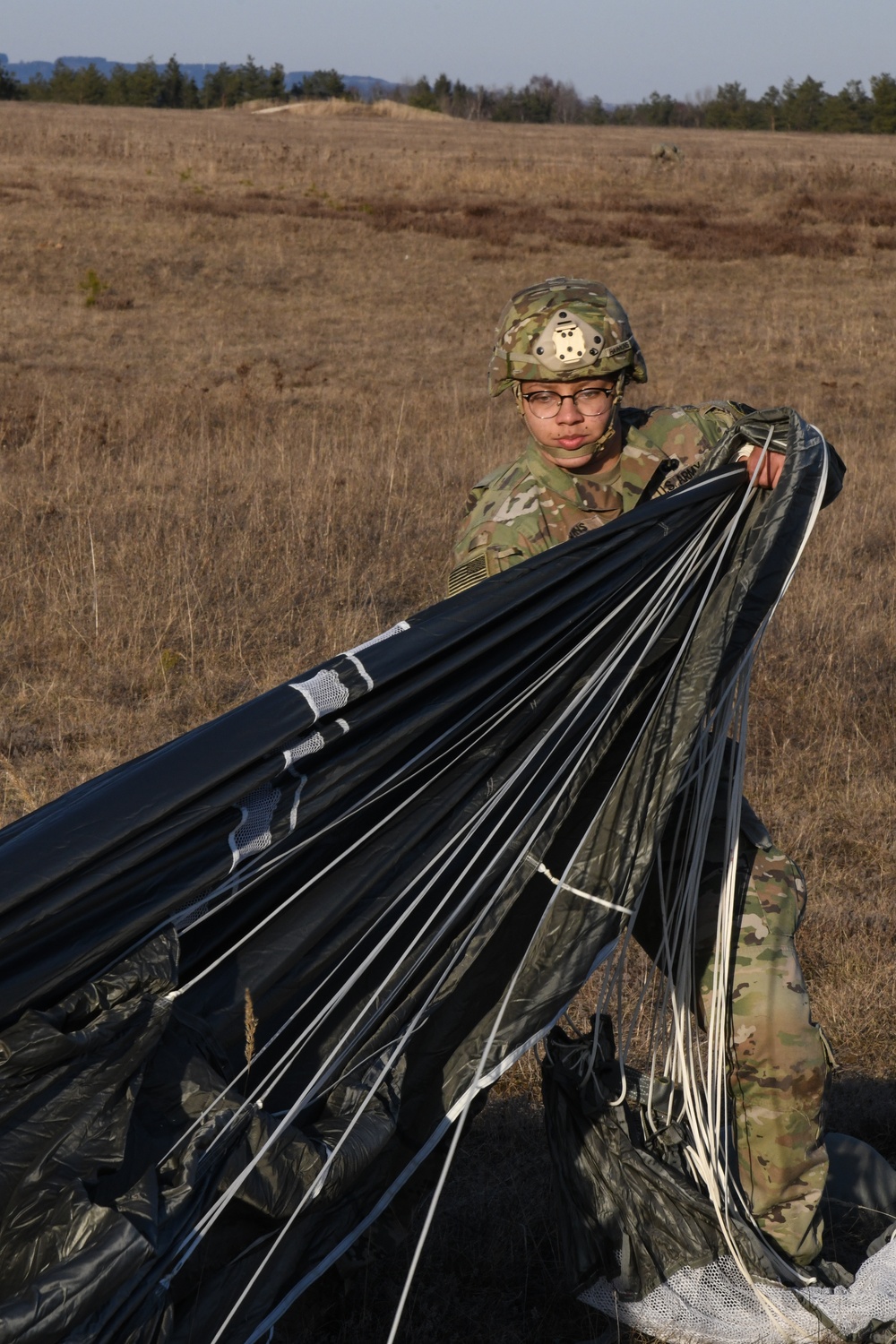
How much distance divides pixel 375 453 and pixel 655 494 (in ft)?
20.7

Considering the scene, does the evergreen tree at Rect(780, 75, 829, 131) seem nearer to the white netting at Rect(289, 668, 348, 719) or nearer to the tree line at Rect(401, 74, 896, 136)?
the tree line at Rect(401, 74, 896, 136)

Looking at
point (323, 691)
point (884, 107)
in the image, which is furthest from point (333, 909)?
point (884, 107)

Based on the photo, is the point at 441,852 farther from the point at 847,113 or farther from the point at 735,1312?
the point at 847,113

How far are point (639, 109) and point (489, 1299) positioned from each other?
85164 millimetres

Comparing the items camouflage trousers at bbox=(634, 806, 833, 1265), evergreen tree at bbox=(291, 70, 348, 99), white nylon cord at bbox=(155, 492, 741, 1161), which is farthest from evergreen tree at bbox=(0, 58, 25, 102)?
camouflage trousers at bbox=(634, 806, 833, 1265)

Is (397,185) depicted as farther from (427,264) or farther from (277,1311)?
(277,1311)

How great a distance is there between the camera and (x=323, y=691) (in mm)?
2070

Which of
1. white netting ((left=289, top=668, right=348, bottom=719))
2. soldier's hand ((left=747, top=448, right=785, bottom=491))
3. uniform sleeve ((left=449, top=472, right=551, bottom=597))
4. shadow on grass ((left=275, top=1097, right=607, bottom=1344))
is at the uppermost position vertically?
soldier's hand ((left=747, top=448, right=785, bottom=491))

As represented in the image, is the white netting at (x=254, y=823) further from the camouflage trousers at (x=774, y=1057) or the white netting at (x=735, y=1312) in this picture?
the white netting at (x=735, y=1312)

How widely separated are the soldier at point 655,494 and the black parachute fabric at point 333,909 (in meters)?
0.27

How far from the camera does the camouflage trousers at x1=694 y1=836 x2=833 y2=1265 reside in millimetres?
2553

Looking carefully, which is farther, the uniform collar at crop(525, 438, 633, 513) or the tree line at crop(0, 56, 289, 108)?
the tree line at crop(0, 56, 289, 108)

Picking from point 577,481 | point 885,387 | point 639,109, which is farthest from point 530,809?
point 639,109

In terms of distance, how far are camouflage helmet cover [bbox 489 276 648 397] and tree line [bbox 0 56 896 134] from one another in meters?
63.0
